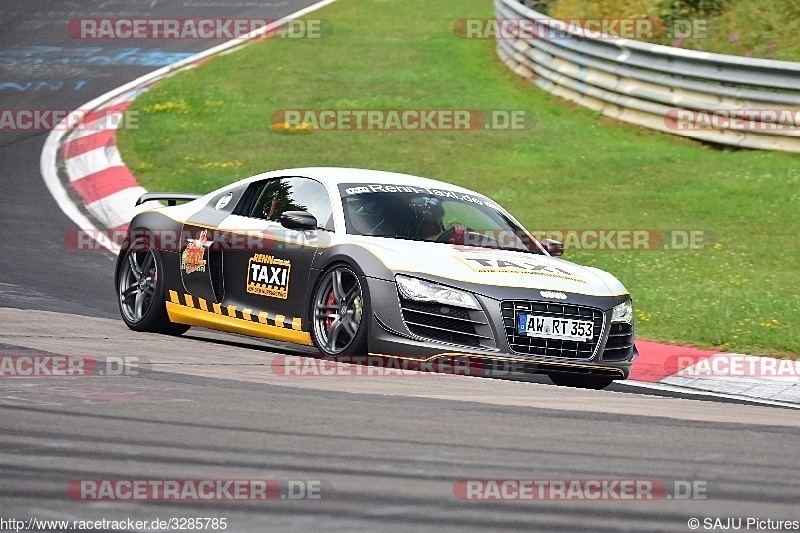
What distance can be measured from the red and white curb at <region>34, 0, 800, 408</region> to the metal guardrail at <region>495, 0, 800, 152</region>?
6249mm

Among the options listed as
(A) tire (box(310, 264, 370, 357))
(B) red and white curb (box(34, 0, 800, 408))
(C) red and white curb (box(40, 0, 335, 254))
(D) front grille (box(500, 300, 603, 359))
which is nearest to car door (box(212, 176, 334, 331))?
(A) tire (box(310, 264, 370, 357))

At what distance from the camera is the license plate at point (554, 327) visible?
7.61 m

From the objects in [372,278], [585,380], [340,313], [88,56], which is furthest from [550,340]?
[88,56]

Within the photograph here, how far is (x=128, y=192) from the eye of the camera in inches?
584

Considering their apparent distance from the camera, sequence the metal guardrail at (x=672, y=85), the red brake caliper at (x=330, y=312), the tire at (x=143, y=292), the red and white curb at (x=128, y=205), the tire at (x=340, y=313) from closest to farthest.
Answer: the tire at (x=340, y=313)
the red brake caliper at (x=330, y=312)
the red and white curb at (x=128, y=205)
the tire at (x=143, y=292)
the metal guardrail at (x=672, y=85)

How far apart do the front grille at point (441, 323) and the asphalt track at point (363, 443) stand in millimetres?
839

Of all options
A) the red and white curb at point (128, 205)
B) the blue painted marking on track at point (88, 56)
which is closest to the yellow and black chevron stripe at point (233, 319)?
the red and white curb at point (128, 205)

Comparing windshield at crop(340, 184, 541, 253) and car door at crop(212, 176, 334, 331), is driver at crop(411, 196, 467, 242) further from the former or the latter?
car door at crop(212, 176, 334, 331)

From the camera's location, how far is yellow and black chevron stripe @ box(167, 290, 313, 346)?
8266mm

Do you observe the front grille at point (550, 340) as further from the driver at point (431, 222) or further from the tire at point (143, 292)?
the tire at point (143, 292)

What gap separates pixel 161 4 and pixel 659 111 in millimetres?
12265

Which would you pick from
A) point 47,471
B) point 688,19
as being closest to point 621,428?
point 47,471

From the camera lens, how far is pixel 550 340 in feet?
25.3

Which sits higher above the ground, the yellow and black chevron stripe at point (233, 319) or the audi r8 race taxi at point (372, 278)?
the audi r8 race taxi at point (372, 278)
